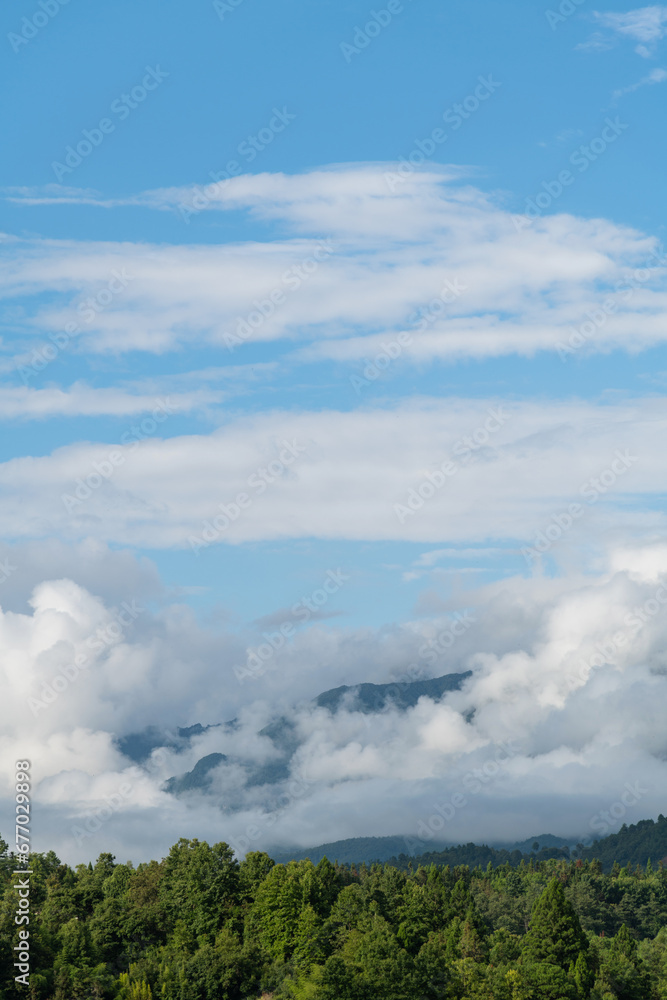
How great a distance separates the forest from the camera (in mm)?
102250

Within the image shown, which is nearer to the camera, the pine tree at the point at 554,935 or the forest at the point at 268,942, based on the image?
the forest at the point at 268,942

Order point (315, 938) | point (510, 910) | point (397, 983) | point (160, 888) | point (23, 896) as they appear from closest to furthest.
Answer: point (397, 983) → point (23, 896) → point (315, 938) → point (160, 888) → point (510, 910)

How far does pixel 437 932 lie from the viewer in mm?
130375

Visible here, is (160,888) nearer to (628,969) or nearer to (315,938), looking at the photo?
(315,938)

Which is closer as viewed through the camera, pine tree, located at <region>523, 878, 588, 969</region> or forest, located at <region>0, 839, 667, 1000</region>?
forest, located at <region>0, 839, 667, 1000</region>

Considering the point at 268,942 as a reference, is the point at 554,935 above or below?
below

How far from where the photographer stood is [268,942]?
117 meters

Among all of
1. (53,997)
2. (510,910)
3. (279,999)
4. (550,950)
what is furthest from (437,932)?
(510,910)

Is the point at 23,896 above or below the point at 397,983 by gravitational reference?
above

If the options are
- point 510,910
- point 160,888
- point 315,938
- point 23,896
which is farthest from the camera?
point 510,910

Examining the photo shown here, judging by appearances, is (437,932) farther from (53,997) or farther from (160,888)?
(53,997)

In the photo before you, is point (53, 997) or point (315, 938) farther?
point (315, 938)

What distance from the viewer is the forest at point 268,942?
102 m

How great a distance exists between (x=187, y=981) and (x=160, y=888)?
20.7 m
